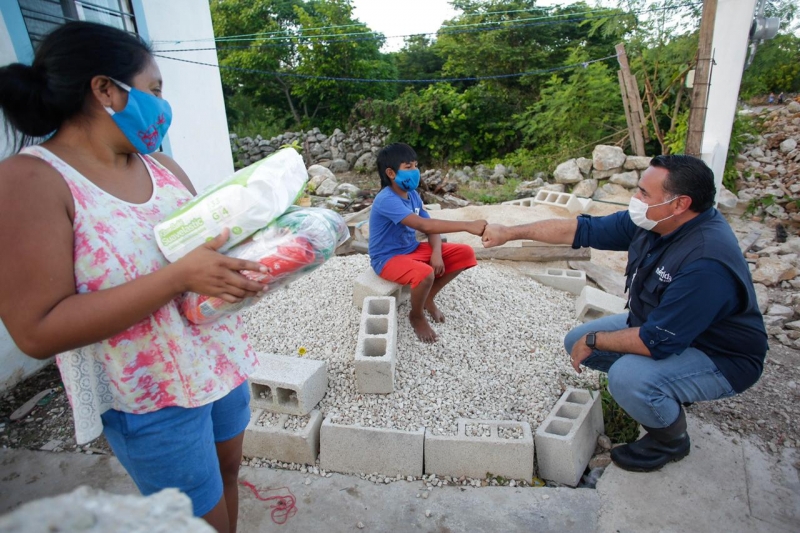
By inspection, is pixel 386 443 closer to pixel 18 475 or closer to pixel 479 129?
pixel 18 475

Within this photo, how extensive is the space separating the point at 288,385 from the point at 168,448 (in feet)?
5.23

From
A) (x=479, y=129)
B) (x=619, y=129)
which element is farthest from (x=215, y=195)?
(x=479, y=129)

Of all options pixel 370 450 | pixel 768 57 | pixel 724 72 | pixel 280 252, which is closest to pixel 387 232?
pixel 370 450

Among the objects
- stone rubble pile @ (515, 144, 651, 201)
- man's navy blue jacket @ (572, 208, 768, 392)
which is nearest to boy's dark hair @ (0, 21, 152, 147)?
man's navy blue jacket @ (572, 208, 768, 392)

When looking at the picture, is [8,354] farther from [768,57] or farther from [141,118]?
[768,57]

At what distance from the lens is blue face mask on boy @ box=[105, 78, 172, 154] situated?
133cm

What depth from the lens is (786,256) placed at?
20.9ft

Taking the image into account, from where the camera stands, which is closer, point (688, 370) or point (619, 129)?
point (688, 370)

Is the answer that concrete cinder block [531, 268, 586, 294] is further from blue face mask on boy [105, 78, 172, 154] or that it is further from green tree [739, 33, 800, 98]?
green tree [739, 33, 800, 98]

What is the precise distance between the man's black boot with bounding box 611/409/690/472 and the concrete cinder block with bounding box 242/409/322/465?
177 cm

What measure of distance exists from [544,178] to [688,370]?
922cm

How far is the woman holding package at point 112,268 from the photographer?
1.13 m

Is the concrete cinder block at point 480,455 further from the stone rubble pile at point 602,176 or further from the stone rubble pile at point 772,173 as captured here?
the stone rubble pile at point 772,173

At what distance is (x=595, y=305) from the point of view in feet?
14.1
